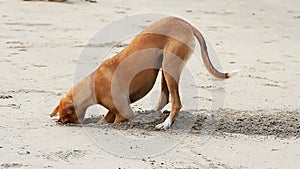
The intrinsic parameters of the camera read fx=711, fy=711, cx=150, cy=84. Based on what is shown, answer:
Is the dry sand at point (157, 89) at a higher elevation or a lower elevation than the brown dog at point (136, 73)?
lower

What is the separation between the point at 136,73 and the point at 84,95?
47 cm

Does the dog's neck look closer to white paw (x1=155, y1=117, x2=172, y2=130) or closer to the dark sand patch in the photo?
the dark sand patch

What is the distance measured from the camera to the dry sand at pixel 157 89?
5191 mm

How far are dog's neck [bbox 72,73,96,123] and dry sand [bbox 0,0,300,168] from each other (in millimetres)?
174

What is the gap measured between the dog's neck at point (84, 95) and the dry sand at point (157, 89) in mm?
174

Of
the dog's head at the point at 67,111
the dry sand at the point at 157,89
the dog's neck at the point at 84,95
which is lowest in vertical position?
the dry sand at the point at 157,89

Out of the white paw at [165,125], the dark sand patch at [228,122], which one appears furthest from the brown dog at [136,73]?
the dark sand patch at [228,122]

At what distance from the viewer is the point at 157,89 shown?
7.18 metres

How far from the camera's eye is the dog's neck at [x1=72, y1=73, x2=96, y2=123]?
19.3ft

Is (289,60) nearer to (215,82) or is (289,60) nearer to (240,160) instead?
(215,82)

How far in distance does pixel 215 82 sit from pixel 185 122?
160cm

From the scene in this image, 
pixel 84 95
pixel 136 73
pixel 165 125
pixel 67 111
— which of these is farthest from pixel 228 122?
pixel 67 111

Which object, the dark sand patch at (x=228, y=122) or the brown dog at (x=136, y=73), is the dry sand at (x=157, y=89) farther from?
the brown dog at (x=136, y=73)

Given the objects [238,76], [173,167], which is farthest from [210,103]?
[173,167]
